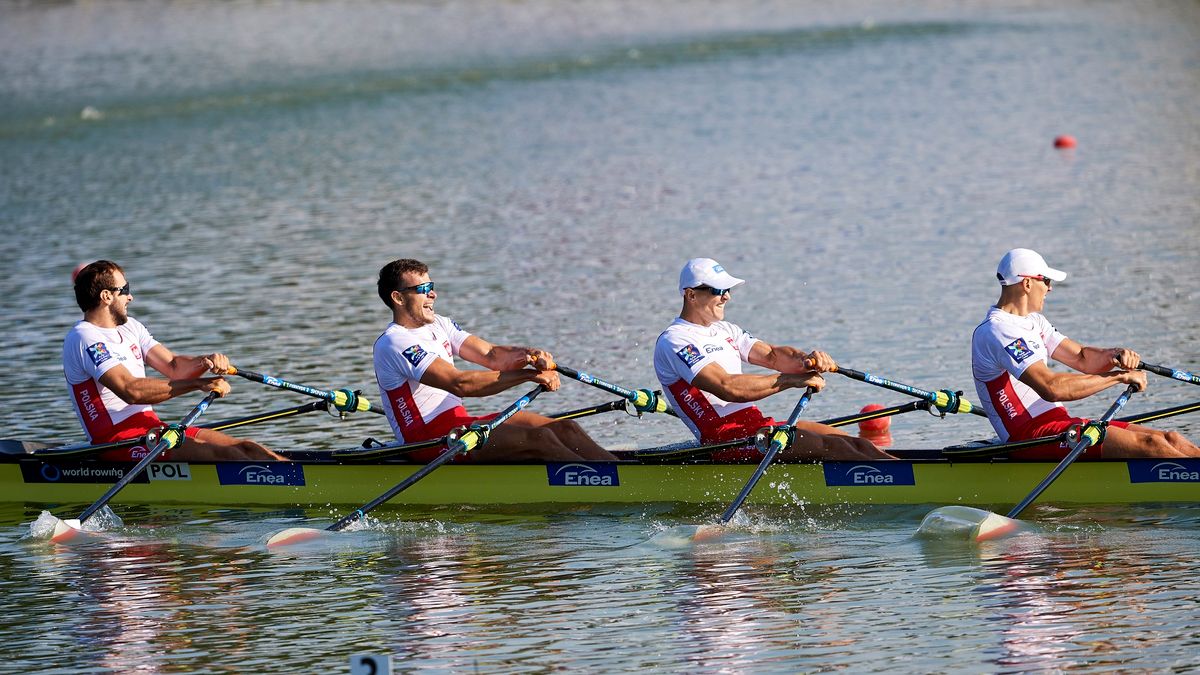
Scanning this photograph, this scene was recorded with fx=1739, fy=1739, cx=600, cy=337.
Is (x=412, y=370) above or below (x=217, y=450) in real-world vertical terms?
above

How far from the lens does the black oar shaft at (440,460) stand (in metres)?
10.6

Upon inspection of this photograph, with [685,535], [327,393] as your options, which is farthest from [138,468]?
[685,535]

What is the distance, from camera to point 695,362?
407 inches

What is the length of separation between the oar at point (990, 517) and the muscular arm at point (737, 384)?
3.83 ft

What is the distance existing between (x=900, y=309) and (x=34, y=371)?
8319 millimetres

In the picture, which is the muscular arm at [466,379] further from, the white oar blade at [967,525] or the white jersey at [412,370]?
the white oar blade at [967,525]

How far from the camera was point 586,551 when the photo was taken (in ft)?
33.0

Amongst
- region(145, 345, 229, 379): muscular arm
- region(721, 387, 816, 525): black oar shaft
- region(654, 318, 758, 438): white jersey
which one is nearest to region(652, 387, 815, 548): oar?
region(721, 387, 816, 525): black oar shaft

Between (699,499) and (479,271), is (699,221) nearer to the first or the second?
(479,271)

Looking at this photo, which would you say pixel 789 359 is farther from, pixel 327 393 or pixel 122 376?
pixel 122 376

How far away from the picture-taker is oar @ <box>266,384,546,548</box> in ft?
34.3

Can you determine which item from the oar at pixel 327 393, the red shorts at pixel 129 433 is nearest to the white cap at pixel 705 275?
the oar at pixel 327 393

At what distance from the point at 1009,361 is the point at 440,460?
3449 millimetres

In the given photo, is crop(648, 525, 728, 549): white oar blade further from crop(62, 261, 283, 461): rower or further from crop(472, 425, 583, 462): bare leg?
crop(62, 261, 283, 461): rower
